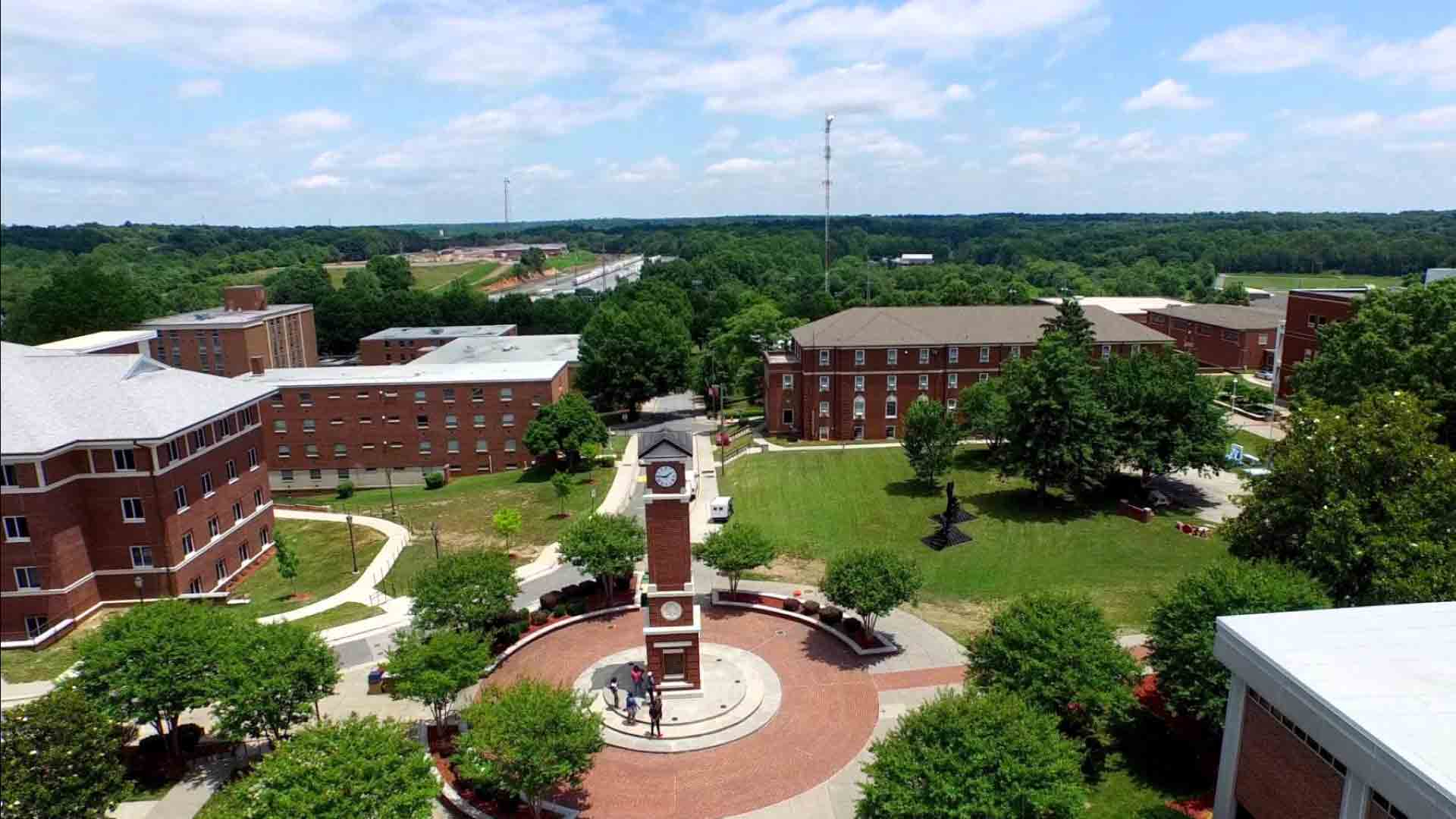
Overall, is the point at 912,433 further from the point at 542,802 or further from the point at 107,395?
the point at 107,395

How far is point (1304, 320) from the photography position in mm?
74750

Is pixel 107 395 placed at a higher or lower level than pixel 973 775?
higher

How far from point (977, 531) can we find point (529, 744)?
103ft

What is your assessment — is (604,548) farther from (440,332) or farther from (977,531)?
(440,332)

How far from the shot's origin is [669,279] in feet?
504

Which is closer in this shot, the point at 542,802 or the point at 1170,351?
the point at 542,802

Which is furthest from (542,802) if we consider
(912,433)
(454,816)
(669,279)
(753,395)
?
(669,279)

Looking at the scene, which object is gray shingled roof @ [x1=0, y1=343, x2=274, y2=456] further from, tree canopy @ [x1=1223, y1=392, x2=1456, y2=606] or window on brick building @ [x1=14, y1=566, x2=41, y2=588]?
tree canopy @ [x1=1223, y1=392, x2=1456, y2=606]

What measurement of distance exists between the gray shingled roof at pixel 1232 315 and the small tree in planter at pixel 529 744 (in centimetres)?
9164

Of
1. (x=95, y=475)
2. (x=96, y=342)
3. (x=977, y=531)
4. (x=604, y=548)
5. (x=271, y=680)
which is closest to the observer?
(x=95, y=475)

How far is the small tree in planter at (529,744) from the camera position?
70.8ft

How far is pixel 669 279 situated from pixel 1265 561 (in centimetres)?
13186

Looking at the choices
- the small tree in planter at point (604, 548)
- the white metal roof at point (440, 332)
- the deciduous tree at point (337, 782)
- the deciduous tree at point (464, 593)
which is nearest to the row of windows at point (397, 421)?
the small tree in planter at point (604, 548)

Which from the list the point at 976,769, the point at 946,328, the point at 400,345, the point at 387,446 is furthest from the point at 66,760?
the point at 400,345
